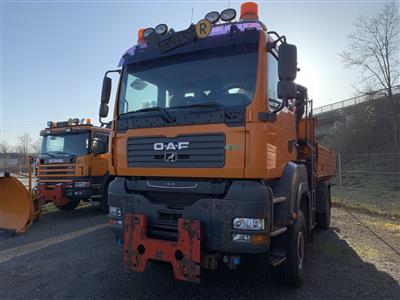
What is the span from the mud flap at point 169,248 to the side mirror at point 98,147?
261 inches

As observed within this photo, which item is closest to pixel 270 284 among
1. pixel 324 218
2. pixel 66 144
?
pixel 324 218

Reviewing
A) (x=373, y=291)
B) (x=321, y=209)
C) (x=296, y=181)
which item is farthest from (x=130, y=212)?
(x=321, y=209)

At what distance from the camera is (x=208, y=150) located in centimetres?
392

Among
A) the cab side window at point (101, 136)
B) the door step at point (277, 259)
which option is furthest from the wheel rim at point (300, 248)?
the cab side window at point (101, 136)

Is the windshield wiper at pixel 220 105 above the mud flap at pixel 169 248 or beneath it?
above

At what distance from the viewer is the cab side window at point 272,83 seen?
13.2 feet

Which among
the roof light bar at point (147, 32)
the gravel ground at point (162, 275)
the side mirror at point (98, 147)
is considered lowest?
the gravel ground at point (162, 275)

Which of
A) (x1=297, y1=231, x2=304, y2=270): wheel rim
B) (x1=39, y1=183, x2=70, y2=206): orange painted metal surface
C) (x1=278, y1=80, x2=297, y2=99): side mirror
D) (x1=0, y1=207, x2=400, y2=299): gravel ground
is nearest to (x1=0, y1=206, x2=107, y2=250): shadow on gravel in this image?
(x1=0, y1=207, x2=400, y2=299): gravel ground

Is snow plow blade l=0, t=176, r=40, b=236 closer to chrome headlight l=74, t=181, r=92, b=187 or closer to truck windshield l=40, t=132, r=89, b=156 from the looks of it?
chrome headlight l=74, t=181, r=92, b=187

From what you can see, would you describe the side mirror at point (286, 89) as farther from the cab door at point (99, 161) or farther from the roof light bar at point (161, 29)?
the cab door at point (99, 161)

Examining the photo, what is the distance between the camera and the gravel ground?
172 inches

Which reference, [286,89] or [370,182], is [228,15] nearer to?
[286,89]

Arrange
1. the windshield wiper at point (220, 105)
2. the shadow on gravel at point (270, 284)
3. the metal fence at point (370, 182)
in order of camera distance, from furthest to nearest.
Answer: the metal fence at point (370, 182) < the shadow on gravel at point (270, 284) < the windshield wiper at point (220, 105)

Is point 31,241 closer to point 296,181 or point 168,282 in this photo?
point 168,282
